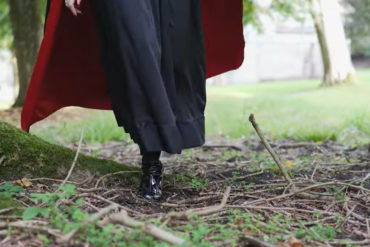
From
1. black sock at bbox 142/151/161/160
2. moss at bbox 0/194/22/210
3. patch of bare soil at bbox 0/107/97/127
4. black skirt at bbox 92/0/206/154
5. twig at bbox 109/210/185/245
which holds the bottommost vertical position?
patch of bare soil at bbox 0/107/97/127

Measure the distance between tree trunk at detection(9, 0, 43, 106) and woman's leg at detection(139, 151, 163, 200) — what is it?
6.98m

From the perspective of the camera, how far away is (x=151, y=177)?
8.79ft

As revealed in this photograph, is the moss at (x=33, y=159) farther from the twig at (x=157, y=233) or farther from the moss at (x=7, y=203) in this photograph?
the twig at (x=157, y=233)

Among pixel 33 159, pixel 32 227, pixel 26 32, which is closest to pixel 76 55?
pixel 33 159

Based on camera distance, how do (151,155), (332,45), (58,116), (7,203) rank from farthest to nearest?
(332,45) < (58,116) < (151,155) < (7,203)

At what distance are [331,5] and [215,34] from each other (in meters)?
10.6

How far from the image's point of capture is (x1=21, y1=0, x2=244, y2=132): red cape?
9.24ft

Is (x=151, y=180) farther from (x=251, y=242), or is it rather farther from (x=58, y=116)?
(x=58, y=116)

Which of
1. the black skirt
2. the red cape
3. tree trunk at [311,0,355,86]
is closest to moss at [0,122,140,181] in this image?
the red cape

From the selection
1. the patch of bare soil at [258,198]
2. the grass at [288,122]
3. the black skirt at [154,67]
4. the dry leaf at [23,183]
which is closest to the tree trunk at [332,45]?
the grass at [288,122]

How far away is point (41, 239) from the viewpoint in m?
1.74

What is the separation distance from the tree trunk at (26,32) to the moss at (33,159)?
6668 millimetres

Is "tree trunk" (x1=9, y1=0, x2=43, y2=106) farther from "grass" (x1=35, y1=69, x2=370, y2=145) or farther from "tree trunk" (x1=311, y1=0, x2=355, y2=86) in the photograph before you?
"tree trunk" (x1=311, y1=0, x2=355, y2=86)

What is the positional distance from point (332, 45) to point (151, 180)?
462 inches
